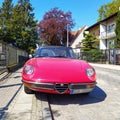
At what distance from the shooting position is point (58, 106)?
7.04 meters

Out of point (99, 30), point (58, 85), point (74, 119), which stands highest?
point (99, 30)

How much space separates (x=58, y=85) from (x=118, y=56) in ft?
88.1

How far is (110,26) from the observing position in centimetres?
4603

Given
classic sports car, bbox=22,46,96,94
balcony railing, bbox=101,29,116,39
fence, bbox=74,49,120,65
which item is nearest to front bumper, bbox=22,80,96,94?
classic sports car, bbox=22,46,96,94

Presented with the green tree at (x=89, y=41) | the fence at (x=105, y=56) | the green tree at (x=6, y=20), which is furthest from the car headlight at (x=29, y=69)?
the green tree at (x=6, y=20)

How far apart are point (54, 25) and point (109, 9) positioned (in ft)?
55.5

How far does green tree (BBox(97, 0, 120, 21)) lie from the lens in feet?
214

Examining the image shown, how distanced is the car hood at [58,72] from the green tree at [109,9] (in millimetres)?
58441

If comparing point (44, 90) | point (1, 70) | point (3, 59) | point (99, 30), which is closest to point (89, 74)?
point (44, 90)

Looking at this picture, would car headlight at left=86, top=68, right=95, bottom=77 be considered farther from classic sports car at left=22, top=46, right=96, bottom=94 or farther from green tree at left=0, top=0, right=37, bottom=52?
green tree at left=0, top=0, right=37, bottom=52

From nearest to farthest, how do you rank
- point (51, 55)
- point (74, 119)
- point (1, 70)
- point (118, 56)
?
1. point (74, 119)
2. point (51, 55)
3. point (1, 70)
4. point (118, 56)

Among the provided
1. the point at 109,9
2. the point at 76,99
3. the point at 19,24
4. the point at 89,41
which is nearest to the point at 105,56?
the point at 89,41

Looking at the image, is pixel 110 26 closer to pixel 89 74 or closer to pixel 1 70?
pixel 1 70

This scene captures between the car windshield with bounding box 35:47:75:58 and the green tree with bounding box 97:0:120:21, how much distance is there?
186ft
